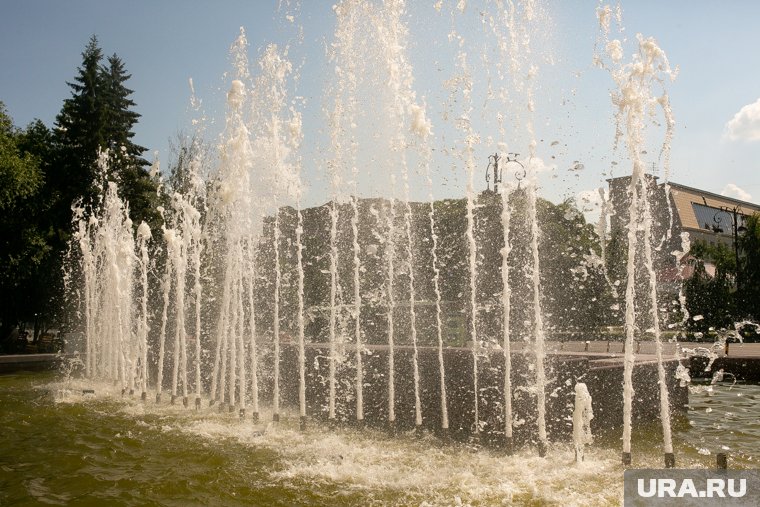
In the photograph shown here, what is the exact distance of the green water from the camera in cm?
621

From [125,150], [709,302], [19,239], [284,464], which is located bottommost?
[284,464]

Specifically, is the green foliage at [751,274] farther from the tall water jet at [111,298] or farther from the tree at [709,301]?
Result: the tall water jet at [111,298]

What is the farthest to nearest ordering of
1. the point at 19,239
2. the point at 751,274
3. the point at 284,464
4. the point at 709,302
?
1. the point at 751,274
2. the point at 709,302
3. the point at 19,239
4. the point at 284,464

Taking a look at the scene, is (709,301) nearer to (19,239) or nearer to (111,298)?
(111,298)

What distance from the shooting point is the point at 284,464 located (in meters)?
7.39

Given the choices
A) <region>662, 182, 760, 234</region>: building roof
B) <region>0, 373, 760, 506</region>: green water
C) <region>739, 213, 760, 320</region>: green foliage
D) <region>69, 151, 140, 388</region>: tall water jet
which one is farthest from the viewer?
Result: <region>662, 182, 760, 234</region>: building roof

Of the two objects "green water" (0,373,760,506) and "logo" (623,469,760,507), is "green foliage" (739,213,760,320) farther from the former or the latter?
"logo" (623,469,760,507)

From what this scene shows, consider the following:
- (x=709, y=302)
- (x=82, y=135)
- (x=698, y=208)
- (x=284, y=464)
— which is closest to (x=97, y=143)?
(x=82, y=135)

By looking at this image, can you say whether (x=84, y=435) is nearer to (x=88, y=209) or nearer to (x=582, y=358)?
(x=582, y=358)

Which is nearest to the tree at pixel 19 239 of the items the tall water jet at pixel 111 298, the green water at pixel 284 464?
the tall water jet at pixel 111 298

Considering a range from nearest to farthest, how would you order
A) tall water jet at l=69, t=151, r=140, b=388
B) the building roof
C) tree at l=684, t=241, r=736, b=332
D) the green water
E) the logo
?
the logo < the green water < tall water jet at l=69, t=151, r=140, b=388 < tree at l=684, t=241, r=736, b=332 < the building roof

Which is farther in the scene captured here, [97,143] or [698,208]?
[698,208]

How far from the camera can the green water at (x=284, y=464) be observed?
6211 millimetres

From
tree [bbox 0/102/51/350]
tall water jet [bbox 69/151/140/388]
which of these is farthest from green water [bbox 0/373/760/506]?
tree [bbox 0/102/51/350]
